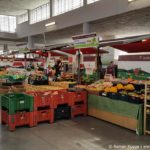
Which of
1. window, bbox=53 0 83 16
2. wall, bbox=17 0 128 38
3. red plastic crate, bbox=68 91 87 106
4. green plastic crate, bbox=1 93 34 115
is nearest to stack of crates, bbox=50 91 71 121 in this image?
red plastic crate, bbox=68 91 87 106

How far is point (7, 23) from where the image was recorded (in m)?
25.5

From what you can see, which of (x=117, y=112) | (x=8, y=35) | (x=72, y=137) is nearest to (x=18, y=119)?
(x=72, y=137)

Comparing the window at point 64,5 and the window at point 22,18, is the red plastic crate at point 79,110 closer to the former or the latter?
the window at point 64,5

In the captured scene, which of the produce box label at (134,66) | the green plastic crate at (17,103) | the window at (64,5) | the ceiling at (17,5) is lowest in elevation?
the green plastic crate at (17,103)

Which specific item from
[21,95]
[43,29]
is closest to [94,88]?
[21,95]

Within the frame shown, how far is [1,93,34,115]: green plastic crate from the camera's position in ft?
20.1

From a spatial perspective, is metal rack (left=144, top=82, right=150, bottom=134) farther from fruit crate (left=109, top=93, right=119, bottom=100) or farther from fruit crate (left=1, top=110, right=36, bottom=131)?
fruit crate (left=1, top=110, right=36, bottom=131)

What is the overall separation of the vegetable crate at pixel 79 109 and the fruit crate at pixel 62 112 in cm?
15

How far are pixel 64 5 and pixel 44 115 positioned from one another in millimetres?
12226

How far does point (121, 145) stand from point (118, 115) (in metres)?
1.46

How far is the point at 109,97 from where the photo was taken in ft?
22.9

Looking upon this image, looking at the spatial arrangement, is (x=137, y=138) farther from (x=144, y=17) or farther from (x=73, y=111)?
(x=144, y=17)

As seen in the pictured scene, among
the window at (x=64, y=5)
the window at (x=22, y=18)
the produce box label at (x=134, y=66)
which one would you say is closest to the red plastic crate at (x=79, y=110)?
the produce box label at (x=134, y=66)

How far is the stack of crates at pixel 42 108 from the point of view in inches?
260
